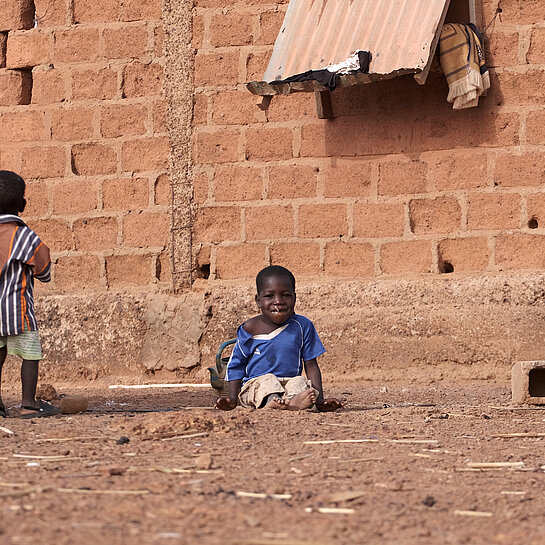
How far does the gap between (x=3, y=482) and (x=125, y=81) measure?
5.61 meters

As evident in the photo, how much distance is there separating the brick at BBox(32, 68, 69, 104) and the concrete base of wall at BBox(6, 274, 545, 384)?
1.77 metres

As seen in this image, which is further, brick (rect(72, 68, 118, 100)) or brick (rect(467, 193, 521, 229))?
brick (rect(72, 68, 118, 100))

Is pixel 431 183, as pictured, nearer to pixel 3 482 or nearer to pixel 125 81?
pixel 125 81

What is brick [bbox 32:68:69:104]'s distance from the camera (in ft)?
26.7

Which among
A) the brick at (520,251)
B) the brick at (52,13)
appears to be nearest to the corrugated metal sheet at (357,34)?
the brick at (520,251)

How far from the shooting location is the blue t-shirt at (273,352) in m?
5.26

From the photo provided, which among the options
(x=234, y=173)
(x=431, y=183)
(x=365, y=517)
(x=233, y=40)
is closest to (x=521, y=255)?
(x=431, y=183)

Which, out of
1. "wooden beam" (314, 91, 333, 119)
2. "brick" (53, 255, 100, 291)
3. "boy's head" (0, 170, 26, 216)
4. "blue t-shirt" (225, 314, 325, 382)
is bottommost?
"blue t-shirt" (225, 314, 325, 382)

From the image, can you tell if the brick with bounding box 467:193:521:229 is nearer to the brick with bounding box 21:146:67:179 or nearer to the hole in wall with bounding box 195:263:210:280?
the hole in wall with bounding box 195:263:210:280

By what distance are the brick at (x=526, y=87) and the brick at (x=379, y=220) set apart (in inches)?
46.9

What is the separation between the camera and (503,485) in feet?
10.1

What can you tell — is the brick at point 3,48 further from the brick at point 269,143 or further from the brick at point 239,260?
the brick at point 239,260

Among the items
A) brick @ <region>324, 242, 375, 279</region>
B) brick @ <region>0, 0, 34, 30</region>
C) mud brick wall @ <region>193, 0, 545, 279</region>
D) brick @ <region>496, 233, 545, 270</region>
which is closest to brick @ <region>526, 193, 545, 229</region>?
mud brick wall @ <region>193, 0, 545, 279</region>

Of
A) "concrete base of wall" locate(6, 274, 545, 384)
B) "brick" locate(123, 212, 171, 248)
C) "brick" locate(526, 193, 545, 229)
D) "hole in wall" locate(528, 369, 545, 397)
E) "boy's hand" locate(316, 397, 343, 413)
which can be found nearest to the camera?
"boy's hand" locate(316, 397, 343, 413)
